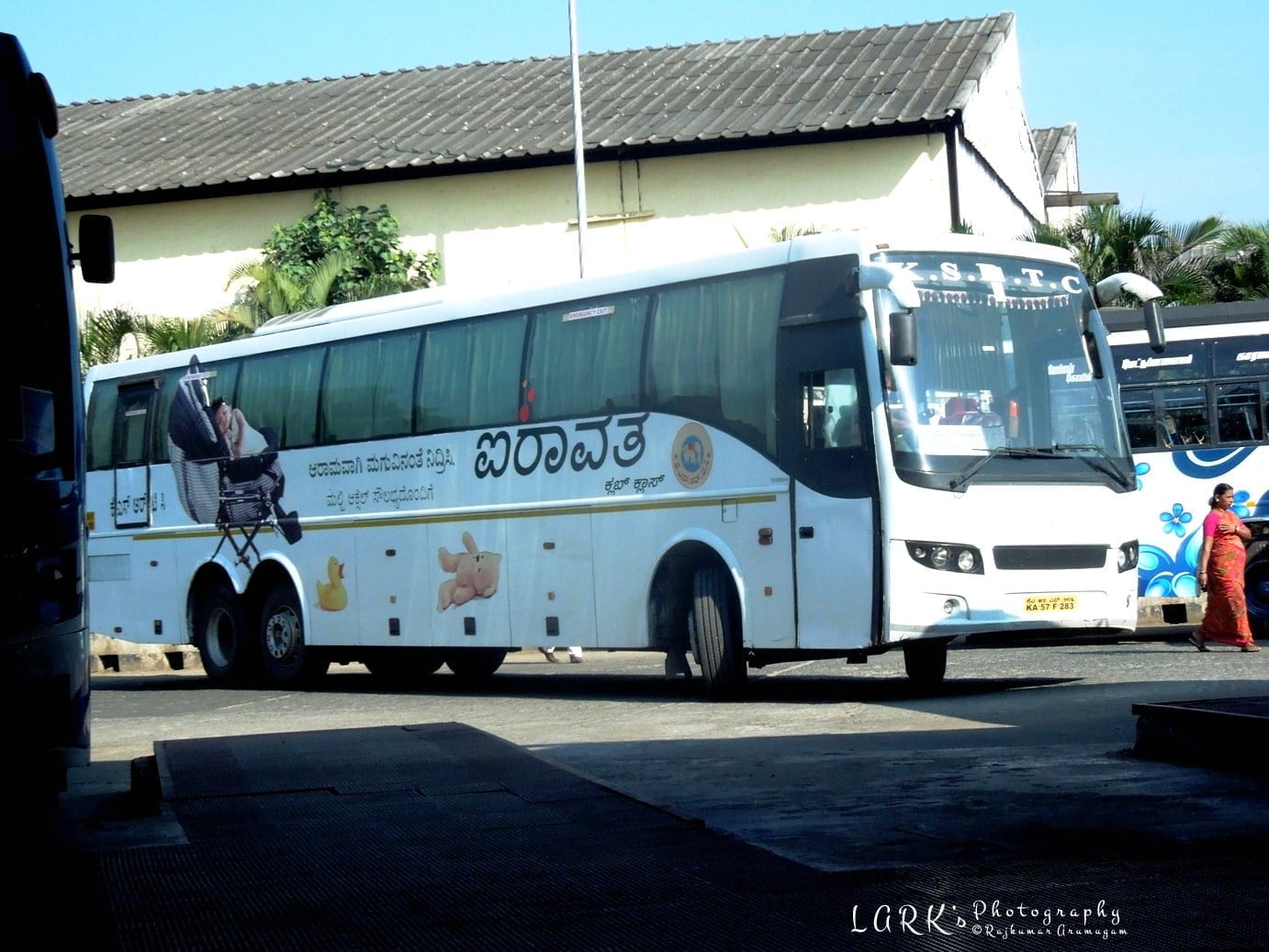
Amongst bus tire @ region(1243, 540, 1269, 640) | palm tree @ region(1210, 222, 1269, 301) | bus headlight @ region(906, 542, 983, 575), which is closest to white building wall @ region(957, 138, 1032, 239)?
palm tree @ region(1210, 222, 1269, 301)

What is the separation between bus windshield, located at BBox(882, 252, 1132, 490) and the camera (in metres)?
13.5

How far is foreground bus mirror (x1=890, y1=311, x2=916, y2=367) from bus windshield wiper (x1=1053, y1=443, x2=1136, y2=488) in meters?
1.62

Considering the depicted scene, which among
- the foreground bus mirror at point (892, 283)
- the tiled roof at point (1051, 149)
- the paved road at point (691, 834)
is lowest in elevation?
the paved road at point (691, 834)

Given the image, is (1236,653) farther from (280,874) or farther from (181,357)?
(280,874)

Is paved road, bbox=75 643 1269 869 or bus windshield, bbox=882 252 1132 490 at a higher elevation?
bus windshield, bbox=882 252 1132 490

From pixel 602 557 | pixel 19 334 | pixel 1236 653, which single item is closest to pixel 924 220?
pixel 1236 653

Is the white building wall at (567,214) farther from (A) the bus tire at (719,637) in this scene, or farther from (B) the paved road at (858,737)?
(A) the bus tire at (719,637)

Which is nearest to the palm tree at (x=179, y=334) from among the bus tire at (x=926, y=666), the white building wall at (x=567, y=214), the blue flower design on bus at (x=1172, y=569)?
the white building wall at (x=567, y=214)

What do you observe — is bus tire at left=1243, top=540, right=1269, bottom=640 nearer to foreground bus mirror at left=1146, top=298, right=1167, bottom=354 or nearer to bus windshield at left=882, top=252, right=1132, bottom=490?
foreground bus mirror at left=1146, top=298, right=1167, bottom=354

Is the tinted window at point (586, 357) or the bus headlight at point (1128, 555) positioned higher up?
the tinted window at point (586, 357)

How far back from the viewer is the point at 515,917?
6.06m

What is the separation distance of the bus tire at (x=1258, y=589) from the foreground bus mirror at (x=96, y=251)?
16.5 meters

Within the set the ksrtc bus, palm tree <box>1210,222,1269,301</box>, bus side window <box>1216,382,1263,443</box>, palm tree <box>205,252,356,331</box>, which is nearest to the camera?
the ksrtc bus

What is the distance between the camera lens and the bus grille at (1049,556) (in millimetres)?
13680
